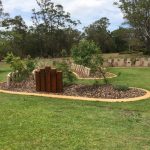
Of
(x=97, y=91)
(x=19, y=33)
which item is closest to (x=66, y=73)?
(x=97, y=91)

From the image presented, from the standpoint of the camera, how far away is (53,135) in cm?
715

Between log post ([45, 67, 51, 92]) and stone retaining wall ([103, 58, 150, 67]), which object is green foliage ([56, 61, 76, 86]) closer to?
log post ([45, 67, 51, 92])

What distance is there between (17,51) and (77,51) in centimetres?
2200

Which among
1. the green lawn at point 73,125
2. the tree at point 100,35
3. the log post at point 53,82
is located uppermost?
the tree at point 100,35

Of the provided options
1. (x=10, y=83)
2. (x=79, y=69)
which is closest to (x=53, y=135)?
(x=10, y=83)

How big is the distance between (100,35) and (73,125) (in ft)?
138

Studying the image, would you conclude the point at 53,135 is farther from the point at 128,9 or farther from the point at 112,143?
the point at 128,9

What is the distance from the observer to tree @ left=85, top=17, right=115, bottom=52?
49188 mm

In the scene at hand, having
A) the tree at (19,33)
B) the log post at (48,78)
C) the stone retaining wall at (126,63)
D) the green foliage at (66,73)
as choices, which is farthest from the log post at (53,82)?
the tree at (19,33)

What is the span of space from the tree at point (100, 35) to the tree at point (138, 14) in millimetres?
4762

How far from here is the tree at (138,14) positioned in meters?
43.5

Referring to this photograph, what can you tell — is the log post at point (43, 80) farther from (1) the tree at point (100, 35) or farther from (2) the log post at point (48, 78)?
(1) the tree at point (100, 35)

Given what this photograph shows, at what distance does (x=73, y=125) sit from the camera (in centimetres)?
792

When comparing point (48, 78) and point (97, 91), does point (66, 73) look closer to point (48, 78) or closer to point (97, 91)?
point (48, 78)
